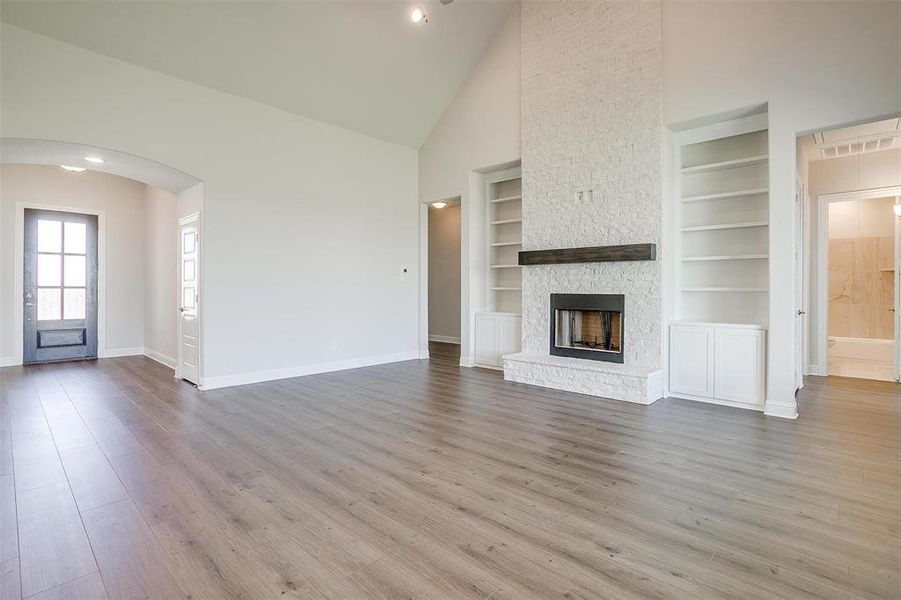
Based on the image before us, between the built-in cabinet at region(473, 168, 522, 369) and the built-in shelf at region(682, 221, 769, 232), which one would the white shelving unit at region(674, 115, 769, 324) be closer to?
the built-in shelf at region(682, 221, 769, 232)

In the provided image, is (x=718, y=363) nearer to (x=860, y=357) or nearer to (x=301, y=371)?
(x=301, y=371)

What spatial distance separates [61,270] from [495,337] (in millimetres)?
7207

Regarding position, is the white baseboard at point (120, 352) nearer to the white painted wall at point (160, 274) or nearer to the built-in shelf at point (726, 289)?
the white painted wall at point (160, 274)

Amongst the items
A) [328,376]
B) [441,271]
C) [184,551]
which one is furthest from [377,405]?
[441,271]

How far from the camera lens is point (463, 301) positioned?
22.5 feet

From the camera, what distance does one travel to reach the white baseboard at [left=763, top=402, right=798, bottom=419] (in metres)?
4.00

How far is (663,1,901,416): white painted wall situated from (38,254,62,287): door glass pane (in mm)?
9277

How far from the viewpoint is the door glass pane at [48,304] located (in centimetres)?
707

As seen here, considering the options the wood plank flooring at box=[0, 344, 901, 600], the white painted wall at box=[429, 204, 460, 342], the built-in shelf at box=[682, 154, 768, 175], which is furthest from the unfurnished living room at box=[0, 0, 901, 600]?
the white painted wall at box=[429, 204, 460, 342]

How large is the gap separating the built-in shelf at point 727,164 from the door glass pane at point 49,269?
9.41 metres

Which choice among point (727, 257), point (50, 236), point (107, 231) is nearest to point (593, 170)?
point (727, 257)

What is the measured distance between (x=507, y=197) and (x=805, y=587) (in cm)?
580

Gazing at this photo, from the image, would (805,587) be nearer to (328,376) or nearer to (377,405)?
(377,405)

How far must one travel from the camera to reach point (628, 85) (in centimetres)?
488
